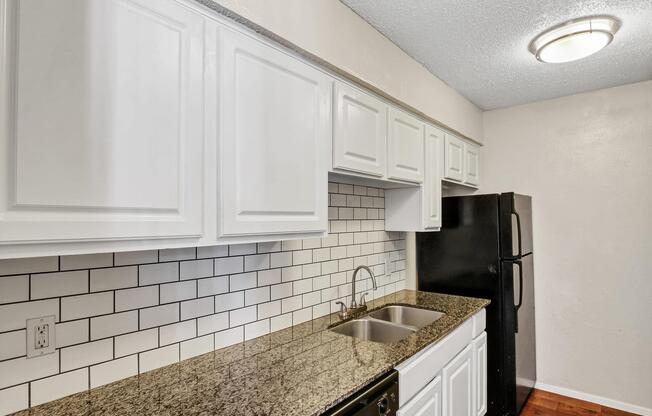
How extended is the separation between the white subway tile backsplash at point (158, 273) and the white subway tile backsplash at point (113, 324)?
0.12 m

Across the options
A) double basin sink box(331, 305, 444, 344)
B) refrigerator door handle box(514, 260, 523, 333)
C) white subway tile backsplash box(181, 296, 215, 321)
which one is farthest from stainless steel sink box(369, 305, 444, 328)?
white subway tile backsplash box(181, 296, 215, 321)

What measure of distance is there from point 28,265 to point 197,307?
1.96 feet

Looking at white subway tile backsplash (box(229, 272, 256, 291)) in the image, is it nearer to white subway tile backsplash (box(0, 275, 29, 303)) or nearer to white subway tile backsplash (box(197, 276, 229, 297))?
white subway tile backsplash (box(197, 276, 229, 297))

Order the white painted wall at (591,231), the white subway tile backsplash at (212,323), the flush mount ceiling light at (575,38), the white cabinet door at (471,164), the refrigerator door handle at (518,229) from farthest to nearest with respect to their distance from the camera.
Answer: the white cabinet door at (471,164) < the white painted wall at (591,231) < the refrigerator door handle at (518,229) < the flush mount ceiling light at (575,38) < the white subway tile backsplash at (212,323)

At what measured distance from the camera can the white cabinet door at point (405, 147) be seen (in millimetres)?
2111

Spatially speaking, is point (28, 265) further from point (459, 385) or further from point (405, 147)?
point (459, 385)

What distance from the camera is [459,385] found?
2076 millimetres

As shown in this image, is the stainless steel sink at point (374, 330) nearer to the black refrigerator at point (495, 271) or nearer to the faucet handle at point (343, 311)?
the faucet handle at point (343, 311)

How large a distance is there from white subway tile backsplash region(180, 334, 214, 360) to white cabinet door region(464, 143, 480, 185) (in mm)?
2441

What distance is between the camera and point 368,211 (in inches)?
99.3

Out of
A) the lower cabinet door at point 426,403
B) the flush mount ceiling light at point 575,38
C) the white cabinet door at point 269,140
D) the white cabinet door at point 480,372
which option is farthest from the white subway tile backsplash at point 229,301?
the flush mount ceiling light at point 575,38

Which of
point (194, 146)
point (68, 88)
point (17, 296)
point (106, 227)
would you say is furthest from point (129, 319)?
point (68, 88)

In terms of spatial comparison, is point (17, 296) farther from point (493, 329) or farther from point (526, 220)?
point (526, 220)

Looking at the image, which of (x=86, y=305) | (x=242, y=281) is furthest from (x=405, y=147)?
(x=86, y=305)
